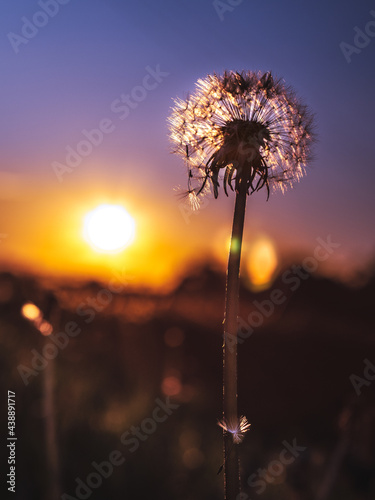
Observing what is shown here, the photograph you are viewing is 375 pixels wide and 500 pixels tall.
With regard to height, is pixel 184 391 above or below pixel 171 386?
below

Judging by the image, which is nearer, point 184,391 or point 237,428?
point 237,428

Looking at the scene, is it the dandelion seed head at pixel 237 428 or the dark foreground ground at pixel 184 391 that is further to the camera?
the dark foreground ground at pixel 184 391

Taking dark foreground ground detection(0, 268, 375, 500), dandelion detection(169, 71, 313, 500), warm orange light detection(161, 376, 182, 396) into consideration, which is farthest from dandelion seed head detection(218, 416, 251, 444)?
warm orange light detection(161, 376, 182, 396)

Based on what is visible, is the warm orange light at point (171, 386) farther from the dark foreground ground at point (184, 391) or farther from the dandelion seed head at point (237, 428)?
the dandelion seed head at point (237, 428)

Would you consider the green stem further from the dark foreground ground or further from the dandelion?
the dark foreground ground

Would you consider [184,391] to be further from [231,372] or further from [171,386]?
[231,372]

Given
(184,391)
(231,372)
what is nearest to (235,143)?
(231,372)

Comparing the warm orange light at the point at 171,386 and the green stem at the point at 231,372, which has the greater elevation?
the warm orange light at the point at 171,386

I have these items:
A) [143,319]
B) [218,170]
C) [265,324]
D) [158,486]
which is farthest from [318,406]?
[218,170]

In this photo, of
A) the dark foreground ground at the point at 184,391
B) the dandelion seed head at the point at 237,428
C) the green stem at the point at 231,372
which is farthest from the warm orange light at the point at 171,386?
the dandelion seed head at the point at 237,428
